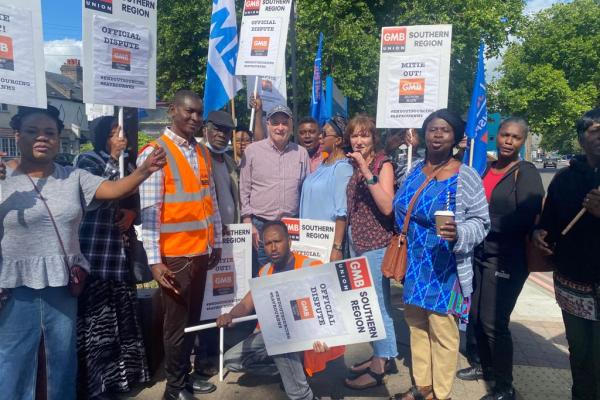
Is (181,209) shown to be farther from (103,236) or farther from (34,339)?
(34,339)

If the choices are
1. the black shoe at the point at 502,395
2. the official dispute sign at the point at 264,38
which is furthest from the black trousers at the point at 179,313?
the official dispute sign at the point at 264,38

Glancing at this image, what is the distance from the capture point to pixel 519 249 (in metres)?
3.57

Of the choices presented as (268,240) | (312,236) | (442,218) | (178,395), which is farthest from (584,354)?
(178,395)

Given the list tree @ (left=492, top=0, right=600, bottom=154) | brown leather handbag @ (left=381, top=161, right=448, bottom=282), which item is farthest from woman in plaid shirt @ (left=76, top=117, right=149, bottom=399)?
tree @ (left=492, top=0, right=600, bottom=154)

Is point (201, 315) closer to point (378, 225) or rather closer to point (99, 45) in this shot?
point (378, 225)

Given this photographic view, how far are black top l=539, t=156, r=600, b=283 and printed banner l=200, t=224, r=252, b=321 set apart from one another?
2336mm

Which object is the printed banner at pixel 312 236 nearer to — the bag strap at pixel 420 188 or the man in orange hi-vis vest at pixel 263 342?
the man in orange hi-vis vest at pixel 263 342

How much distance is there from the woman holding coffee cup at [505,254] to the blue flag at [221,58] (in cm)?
298

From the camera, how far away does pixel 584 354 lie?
293 cm

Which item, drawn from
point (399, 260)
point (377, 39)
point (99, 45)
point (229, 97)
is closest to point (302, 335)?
point (399, 260)

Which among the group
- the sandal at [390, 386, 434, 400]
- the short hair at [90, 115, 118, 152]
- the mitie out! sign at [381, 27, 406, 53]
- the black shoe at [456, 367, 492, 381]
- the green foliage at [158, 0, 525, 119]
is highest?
the green foliage at [158, 0, 525, 119]

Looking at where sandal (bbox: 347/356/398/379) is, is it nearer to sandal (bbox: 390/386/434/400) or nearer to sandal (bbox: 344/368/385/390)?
sandal (bbox: 344/368/385/390)

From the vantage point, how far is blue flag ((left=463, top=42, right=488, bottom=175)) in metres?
5.46

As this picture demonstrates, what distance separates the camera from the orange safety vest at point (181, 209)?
3303mm
